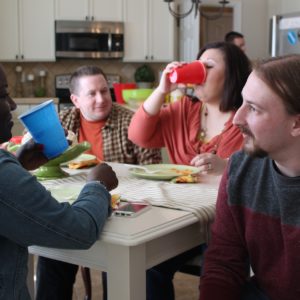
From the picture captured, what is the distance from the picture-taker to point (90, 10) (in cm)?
562

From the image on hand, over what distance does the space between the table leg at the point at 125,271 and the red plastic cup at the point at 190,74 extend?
848 mm

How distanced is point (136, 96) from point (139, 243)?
8.48ft

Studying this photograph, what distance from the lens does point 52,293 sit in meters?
1.90


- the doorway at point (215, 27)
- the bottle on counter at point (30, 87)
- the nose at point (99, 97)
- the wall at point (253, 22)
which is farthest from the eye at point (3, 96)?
the doorway at point (215, 27)

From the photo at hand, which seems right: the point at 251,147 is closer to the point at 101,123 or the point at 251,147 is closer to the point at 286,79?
the point at 286,79

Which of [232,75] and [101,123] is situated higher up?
[232,75]

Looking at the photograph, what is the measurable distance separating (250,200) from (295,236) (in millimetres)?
140

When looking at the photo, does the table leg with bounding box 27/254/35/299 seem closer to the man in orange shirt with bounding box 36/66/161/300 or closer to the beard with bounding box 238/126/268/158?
the beard with bounding box 238/126/268/158

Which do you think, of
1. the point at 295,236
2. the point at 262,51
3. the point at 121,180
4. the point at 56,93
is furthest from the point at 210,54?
the point at 262,51

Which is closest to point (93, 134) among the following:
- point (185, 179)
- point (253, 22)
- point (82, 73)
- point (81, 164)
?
point (82, 73)

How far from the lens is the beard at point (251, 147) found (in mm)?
1129

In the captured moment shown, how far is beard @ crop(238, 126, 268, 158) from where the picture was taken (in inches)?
44.4

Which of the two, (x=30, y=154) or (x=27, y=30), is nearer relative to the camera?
(x=30, y=154)

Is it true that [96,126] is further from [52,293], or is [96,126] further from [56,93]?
[56,93]
